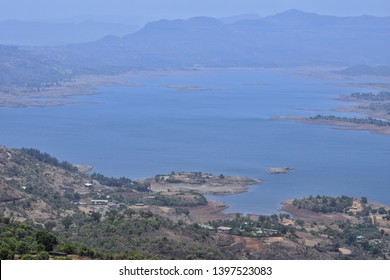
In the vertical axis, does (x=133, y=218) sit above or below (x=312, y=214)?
above

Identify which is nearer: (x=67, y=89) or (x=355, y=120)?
(x=355, y=120)

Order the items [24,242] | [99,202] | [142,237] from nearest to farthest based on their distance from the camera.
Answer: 1. [24,242]
2. [142,237]
3. [99,202]

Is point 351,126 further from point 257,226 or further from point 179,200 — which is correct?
point 257,226

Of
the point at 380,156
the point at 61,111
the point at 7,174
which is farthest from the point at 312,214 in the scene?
the point at 61,111

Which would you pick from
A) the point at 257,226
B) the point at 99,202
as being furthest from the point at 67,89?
the point at 257,226

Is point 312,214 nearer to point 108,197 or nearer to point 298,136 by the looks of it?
point 108,197
